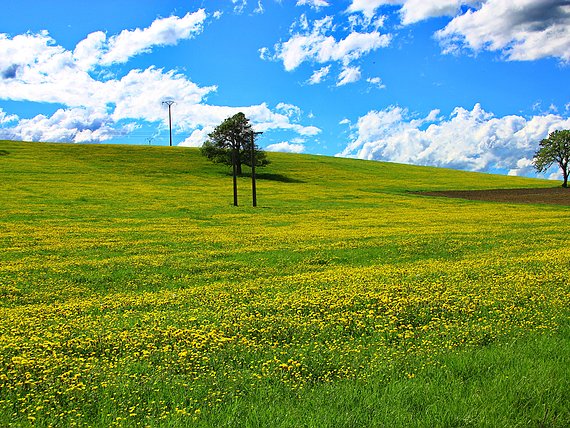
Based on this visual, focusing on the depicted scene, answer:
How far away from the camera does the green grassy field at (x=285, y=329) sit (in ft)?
20.6

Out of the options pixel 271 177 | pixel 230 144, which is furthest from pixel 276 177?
pixel 230 144

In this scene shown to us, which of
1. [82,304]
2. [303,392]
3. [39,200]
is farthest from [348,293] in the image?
[39,200]

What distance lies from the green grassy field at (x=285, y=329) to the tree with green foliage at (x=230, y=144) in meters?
54.9

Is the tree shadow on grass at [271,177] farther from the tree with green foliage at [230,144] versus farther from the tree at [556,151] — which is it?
the tree at [556,151]

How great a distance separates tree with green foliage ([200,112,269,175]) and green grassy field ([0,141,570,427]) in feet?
180

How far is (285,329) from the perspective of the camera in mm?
9617

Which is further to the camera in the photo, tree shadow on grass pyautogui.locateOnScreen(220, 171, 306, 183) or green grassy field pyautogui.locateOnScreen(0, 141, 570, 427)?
tree shadow on grass pyautogui.locateOnScreen(220, 171, 306, 183)

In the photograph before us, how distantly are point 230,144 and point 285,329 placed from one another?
7669 cm

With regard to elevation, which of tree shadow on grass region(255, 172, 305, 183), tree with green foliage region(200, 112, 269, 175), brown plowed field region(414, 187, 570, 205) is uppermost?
tree with green foliage region(200, 112, 269, 175)

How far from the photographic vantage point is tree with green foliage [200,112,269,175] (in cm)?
8156

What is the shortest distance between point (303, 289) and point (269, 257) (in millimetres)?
6775

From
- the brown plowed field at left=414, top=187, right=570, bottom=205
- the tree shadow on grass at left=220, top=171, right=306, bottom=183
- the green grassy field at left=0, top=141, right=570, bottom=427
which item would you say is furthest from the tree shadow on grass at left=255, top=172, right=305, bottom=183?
the green grassy field at left=0, top=141, right=570, bottom=427

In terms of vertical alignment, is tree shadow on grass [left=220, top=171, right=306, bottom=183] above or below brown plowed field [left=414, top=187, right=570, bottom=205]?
above

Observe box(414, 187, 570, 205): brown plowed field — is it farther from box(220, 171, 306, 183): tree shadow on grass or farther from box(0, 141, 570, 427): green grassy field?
box(0, 141, 570, 427): green grassy field
